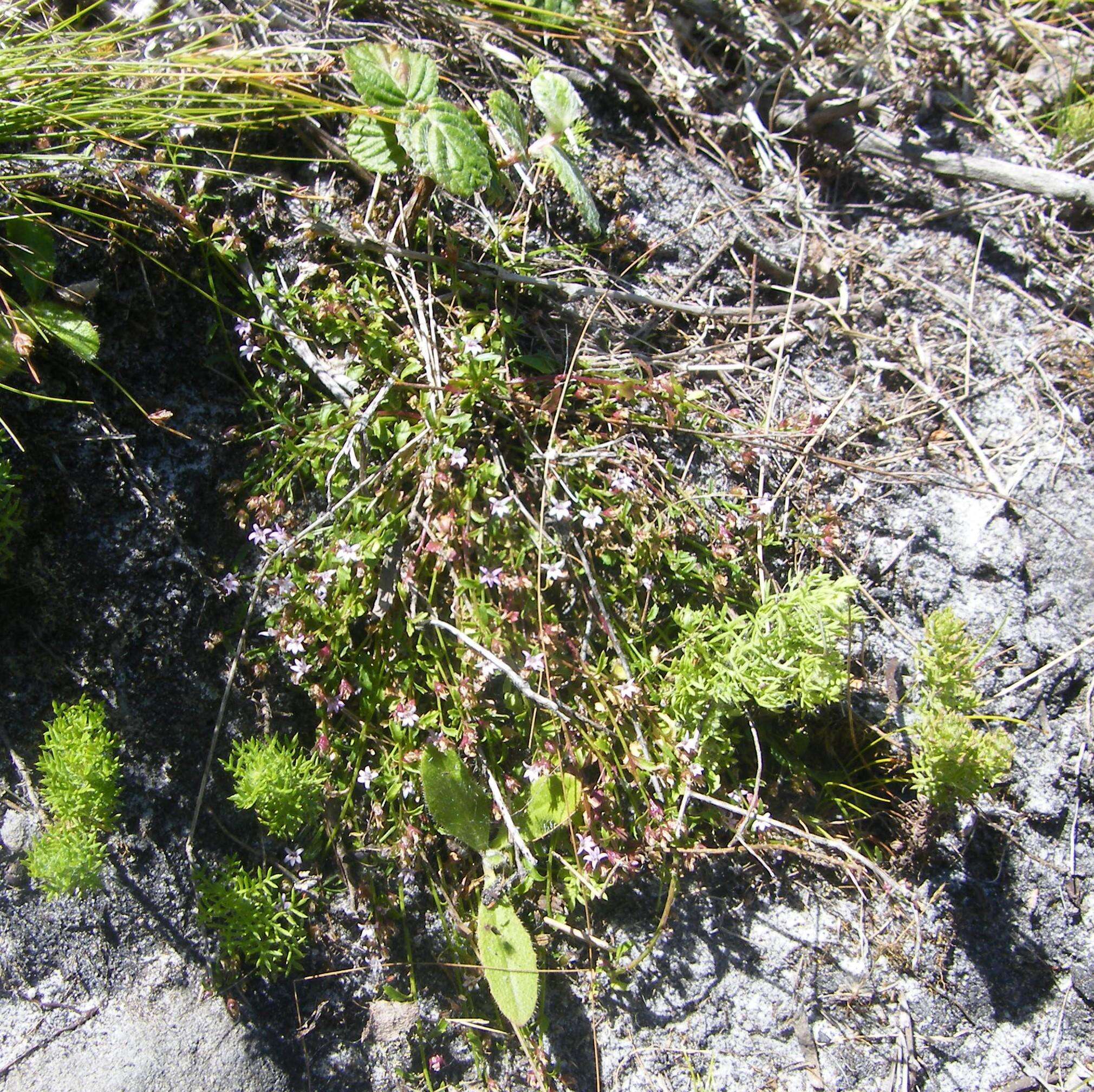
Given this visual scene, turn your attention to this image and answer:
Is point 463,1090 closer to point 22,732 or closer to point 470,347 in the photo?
point 22,732

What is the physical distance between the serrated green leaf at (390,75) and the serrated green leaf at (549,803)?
2.25m

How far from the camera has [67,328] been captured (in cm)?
245

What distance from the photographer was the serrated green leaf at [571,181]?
2.76 meters

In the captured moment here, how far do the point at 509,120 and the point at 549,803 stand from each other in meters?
2.29

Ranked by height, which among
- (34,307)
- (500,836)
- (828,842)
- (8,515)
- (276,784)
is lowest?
(500,836)

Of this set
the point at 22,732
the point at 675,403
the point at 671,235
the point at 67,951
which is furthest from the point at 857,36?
the point at 67,951

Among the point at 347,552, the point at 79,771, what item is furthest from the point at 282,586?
the point at 79,771

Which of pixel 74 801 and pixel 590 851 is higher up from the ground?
pixel 74 801

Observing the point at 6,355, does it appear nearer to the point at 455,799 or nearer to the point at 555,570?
the point at 555,570

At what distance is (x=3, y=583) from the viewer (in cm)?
248

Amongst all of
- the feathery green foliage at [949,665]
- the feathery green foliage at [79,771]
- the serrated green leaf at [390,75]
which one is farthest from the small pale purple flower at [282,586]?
the feathery green foliage at [949,665]

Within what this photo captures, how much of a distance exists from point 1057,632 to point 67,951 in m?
3.42

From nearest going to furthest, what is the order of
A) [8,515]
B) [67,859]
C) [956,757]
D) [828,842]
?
[67,859], [8,515], [956,757], [828,842]

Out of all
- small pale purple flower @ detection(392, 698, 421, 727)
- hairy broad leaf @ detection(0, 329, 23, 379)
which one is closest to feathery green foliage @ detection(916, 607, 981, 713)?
small pale purple flower @ detection(392, 698, 421, 727)
